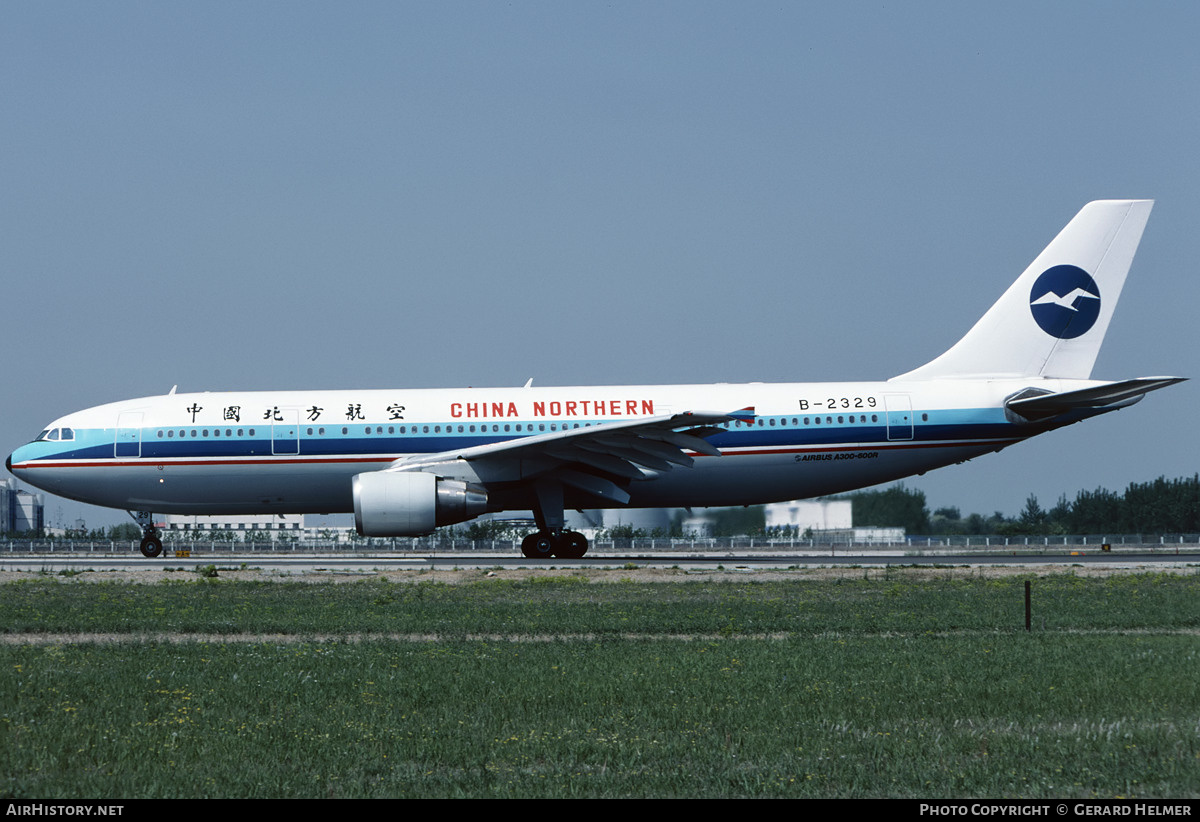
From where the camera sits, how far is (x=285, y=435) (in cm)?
2836

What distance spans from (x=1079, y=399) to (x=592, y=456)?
37.2 ft

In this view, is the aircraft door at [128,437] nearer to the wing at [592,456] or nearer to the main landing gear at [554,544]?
the wing at [592,456]

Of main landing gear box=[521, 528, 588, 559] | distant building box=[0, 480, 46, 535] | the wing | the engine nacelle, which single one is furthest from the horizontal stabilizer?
distant building box=[0, 480, 46, 535]

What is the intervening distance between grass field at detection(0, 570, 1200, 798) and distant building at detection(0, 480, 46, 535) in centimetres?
8686

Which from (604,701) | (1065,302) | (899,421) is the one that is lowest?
(604,701)

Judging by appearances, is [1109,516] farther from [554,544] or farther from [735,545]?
[554,544]

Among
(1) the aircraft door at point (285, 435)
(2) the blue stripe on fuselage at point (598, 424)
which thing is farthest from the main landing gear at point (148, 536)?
(1) the aircraft door at point (285, 435)

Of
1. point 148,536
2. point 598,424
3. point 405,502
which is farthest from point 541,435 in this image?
point 148,536

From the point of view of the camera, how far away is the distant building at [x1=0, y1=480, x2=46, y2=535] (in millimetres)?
94688

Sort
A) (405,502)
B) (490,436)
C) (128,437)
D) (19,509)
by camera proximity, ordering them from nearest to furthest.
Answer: (405,502) < (490,436) < (128,437) < (19,509)

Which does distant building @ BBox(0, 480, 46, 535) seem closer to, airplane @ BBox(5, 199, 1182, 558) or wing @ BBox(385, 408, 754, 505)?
airplane @ BBox(5, 199, 1182, 558)
